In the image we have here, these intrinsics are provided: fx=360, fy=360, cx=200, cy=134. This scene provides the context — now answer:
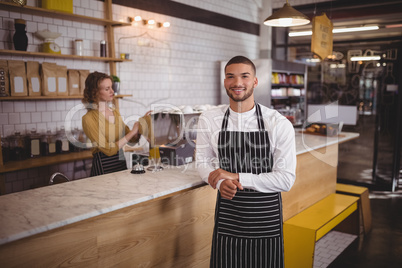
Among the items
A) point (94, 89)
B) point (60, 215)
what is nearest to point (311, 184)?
point (94, 89)

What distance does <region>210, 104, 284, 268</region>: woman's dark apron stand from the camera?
216 cm

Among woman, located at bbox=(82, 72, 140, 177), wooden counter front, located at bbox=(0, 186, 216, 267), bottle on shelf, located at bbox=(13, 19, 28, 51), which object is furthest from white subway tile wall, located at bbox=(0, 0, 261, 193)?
wooden counter front, located at bbox=(0, 186, 216, 267)

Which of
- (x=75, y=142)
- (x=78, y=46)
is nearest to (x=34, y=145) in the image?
(x=75, y=142)

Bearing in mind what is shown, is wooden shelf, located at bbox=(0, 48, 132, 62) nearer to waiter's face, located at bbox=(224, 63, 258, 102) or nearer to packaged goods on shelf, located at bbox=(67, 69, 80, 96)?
packaged goods on shelf, located at bbox=(67, 69, 80, 96)

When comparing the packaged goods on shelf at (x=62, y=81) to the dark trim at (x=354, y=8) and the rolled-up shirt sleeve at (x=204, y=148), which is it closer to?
the rolled-up shirt sleeve at (x=204, y=148)

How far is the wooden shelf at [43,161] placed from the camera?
3619 mm

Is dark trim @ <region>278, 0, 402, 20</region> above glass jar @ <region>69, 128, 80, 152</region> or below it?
above

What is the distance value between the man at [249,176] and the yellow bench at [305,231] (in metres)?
0.96

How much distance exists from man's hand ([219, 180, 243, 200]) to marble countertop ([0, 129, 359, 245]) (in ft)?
0.97

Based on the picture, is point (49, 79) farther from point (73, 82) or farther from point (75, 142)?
point (75, 142)

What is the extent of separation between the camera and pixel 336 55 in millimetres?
6547

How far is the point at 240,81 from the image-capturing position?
2.11m

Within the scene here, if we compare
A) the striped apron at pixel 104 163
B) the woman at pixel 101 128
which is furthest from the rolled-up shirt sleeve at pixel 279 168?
the striped apron at pixel 104 163

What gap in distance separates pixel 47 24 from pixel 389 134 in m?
5.48
